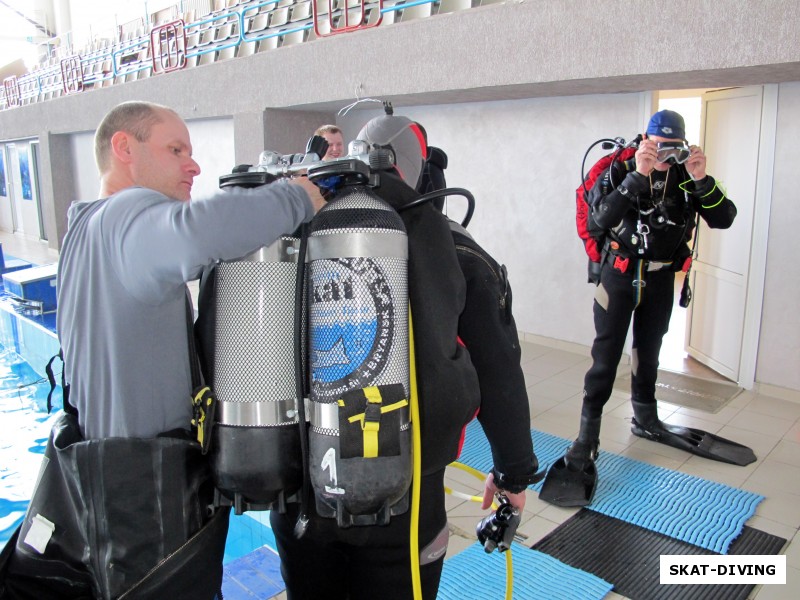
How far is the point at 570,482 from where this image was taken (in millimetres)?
2957

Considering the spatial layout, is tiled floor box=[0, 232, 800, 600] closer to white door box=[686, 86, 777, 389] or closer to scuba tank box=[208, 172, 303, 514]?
white door box=[686, 86, 777, 389]

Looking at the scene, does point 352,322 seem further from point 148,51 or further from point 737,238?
point 148,51

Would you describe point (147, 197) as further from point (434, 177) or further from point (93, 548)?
point (434, 177)

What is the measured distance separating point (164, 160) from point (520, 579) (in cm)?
199

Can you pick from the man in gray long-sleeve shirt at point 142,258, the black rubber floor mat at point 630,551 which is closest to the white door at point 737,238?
the black rubber floor mat at point 630,551

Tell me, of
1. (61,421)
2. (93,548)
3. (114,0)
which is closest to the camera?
(93,548)

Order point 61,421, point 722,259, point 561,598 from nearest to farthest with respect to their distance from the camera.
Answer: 1. point 61,421
2. point 561,598
3. point 722,259

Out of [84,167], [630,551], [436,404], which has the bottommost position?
[630,551]

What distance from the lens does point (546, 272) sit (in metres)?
5.33

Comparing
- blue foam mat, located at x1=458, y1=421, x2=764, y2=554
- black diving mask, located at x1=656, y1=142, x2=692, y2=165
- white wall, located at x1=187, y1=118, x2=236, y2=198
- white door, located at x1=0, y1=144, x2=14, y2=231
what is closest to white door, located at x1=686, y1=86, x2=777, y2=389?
black diving mask, located at x1=656, y1=142, x2=692, y2=165

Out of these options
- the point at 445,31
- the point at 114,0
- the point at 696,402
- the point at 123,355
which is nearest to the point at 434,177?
the point at 123,355

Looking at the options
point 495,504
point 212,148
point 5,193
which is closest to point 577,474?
point 495,504

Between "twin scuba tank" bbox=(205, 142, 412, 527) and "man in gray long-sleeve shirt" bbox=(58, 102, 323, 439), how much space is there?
0.23 ft

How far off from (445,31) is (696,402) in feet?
10.9
